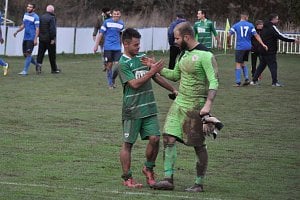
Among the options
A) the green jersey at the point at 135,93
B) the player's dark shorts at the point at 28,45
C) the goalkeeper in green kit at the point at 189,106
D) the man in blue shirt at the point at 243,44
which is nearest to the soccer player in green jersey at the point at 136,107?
the green jersey at the point at 135,93

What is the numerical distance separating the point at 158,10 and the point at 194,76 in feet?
158

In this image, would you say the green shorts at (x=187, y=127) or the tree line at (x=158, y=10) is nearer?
the green shorts at (x=187, y=127)

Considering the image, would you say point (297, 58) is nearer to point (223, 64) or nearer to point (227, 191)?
point (223, 64)

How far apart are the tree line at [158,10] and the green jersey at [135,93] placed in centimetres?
3717

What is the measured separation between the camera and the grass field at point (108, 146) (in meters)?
Answer: 9.42

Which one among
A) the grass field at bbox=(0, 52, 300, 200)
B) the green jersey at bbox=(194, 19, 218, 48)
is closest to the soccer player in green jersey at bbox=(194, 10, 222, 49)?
the green jersey at bbox=(194, 19, 218, 48)

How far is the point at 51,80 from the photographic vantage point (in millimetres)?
23984

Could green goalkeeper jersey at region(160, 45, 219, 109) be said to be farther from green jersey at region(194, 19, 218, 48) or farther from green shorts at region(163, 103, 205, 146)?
green jersey at region(194, 19, 218, 48)

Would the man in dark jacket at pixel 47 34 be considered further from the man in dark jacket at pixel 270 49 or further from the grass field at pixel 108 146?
the man in dark jacket at pixel 270 49

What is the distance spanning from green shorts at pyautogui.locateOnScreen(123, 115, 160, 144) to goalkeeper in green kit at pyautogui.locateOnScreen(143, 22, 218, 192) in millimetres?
197

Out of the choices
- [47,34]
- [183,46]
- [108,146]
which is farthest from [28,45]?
[183,46]

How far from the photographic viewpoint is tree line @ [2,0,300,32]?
162 feet

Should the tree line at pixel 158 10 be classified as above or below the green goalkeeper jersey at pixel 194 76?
above

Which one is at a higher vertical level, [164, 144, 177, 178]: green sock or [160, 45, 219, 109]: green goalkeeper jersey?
[160, 45, 219, 109]: green goalkeeper jersey
